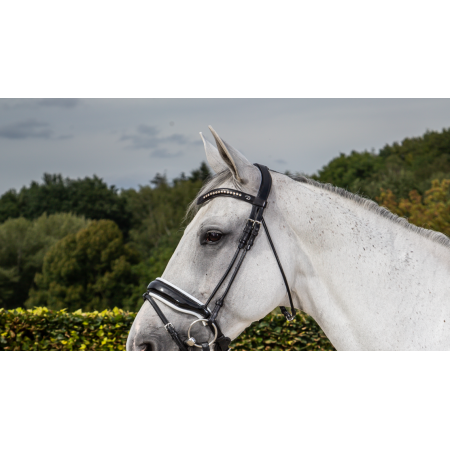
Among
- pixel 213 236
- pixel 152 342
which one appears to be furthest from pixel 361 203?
pixel 152 342

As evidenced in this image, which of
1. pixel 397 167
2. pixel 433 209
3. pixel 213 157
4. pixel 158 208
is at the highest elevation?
pixel 397 167

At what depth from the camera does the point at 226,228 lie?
6.94ft

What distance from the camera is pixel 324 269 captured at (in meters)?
2.13

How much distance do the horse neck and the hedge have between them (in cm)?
403

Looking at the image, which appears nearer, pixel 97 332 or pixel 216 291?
pixel 216 291

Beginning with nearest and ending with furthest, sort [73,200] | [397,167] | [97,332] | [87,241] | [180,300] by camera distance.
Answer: [180,300], [97,332], [397,167], [87,241], [73,200]

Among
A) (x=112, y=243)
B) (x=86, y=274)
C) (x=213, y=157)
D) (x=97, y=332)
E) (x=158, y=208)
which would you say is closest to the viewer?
(x=213, y=157)

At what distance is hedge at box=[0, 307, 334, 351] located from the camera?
19.8ft

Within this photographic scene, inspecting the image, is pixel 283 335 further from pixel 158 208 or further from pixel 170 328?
pixel 158 208

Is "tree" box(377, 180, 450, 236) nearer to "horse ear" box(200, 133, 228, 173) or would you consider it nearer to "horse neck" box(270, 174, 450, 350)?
"horse neck" box(270, 174, 450, 350)

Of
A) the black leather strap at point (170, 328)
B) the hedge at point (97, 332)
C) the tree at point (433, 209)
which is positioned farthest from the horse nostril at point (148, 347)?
the tree at point (433, 209)

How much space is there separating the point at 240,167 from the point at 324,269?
76 cm

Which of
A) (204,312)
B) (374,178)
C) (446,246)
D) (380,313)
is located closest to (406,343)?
(380,313)

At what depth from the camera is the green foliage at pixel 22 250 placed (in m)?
39.5
